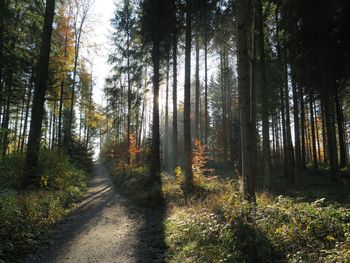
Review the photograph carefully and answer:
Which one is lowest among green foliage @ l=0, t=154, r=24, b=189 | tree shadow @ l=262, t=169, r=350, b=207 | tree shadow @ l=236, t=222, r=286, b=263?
tree shadow @ l=236, t=222, r=286, b=263

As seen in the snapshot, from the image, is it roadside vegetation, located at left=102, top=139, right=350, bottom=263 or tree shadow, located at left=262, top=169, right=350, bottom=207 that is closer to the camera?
roadside vegetation, located at left=102, top=139, right=350, bottom=263

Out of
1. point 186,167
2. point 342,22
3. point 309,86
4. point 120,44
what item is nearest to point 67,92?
point 120,44

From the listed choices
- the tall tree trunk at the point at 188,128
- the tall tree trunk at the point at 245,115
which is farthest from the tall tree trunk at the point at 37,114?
the tall tree trunk at the point at 245,115

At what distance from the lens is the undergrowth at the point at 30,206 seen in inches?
219

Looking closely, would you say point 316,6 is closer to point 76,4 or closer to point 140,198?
point 140,198

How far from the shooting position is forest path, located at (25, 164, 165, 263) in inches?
220

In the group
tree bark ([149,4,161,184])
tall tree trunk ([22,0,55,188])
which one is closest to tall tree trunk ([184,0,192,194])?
tree bark ([149,4,161,184])

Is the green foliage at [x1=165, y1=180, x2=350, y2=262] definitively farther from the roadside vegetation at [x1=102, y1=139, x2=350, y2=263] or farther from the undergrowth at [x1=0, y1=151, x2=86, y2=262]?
the undergrowth at [x1=0, y1=151, x2=86, y2=262]

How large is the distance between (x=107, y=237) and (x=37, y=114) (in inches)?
229

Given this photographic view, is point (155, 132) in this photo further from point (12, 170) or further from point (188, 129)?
point (12, 170)

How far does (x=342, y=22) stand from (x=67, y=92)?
66.4 feet

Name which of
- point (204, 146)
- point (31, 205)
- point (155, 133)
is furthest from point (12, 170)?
Answer: point (204, 146)

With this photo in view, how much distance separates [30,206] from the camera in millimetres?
7086

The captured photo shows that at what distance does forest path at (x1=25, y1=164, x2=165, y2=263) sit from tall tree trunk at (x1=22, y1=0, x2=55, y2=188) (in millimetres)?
2099
